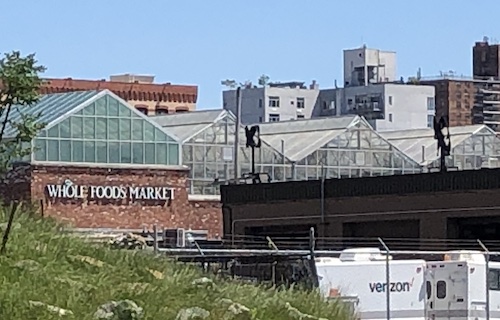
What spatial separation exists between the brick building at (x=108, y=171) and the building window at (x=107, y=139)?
0.04 meters

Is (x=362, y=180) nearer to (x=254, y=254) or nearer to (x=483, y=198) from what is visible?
(x=483, y=198)

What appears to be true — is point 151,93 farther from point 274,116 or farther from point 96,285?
point 96,285

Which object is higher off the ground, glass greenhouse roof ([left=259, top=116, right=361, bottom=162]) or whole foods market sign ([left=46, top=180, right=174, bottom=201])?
glass greenhouse roof ([left=259, top=116, right=361, bottom=162])

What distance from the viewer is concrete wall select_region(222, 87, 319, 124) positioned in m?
183

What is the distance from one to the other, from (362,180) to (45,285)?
38318mm

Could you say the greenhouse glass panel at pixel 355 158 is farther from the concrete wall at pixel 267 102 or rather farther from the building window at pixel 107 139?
the concrete wall at pixel 267 102

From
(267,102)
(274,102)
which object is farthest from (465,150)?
(274,102)

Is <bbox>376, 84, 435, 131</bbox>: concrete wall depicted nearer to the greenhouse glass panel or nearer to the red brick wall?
the greenhouse glass panel

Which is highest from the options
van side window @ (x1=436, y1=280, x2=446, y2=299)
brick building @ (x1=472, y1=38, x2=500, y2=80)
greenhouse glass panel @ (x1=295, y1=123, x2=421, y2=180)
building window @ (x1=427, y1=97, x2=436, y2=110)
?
brick building @ (x1=472, y1=38, x2=500, y2=80)

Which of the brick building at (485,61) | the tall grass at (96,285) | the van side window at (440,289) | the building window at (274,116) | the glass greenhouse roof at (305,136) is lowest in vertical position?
the van side window at (440,289)

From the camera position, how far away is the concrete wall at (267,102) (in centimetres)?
18262

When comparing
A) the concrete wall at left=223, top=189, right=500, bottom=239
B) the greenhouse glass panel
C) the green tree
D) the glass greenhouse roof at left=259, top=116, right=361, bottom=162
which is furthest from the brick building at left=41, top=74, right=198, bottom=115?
the green tree

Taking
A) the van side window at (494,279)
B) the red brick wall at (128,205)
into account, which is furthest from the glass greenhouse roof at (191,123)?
the van side window at (494,279)

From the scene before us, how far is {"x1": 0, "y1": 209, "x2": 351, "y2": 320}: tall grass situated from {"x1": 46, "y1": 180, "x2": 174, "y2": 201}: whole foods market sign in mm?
50741
